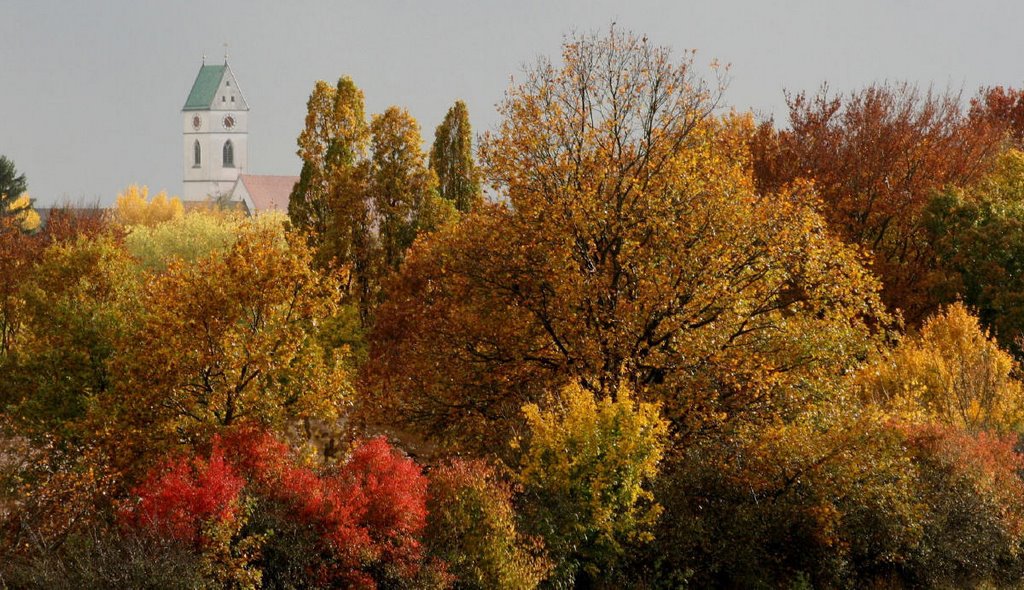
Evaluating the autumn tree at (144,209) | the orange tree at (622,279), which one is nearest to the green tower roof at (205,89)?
the autumn tree at (144,209)

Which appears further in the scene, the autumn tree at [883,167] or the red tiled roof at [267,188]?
the red tiled roof at [267,188]

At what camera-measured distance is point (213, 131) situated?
194625 mm

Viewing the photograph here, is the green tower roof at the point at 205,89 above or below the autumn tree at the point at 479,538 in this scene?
above

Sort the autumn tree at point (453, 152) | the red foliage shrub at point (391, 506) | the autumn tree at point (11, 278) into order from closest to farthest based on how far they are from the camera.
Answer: the red foliage shrub at point (391, 506), the autumn tree at point (11, 278), the autumn tree at point (453, 152)

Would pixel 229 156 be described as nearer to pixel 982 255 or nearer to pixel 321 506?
pixel 982 255

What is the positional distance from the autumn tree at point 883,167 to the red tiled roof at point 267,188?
106755mm

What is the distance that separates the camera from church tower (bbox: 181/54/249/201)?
195m

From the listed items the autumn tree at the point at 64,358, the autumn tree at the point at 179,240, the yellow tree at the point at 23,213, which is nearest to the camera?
the autumn tree at the point at 64,358

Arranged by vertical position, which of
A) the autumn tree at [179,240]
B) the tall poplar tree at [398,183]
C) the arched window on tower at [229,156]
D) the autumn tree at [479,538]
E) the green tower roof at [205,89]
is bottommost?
the autumn tree at [479,538]

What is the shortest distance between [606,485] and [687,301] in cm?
610

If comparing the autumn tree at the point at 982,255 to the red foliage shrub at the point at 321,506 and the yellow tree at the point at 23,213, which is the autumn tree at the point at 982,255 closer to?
the red foliage shrub at the point at 321,506

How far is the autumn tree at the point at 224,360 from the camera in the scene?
2222 centimetres

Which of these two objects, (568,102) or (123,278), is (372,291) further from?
(568,102)

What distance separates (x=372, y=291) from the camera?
131 ft
